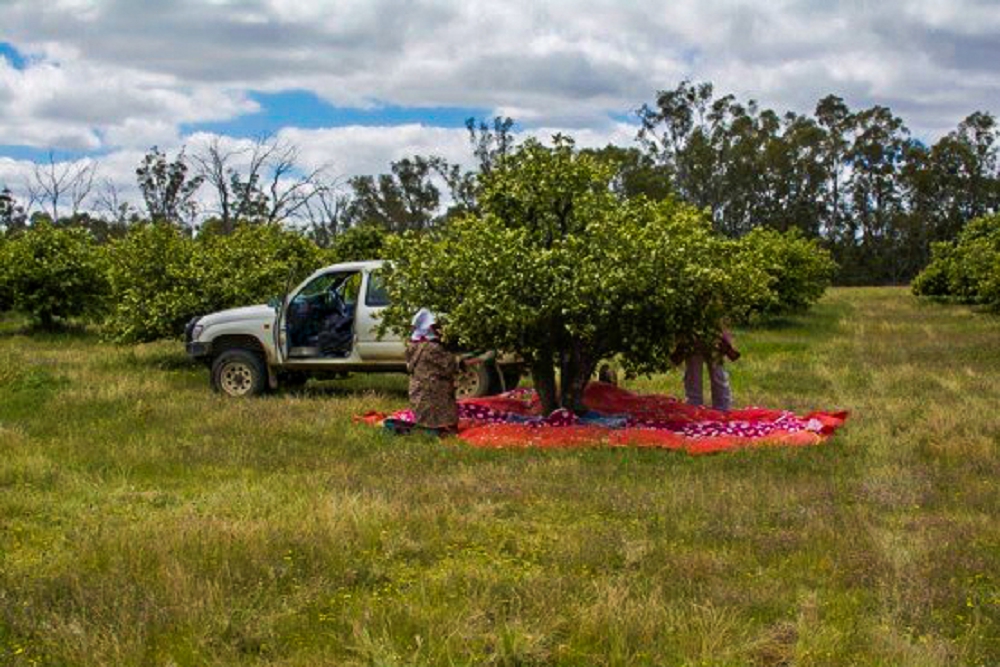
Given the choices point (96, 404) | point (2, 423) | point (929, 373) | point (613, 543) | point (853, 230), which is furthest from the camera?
point (853, 230)

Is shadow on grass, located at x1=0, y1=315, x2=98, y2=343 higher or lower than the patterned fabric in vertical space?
higher

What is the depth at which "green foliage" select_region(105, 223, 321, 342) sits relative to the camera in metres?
18.1

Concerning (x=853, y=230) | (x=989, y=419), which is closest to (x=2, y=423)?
(x=989, y=419)

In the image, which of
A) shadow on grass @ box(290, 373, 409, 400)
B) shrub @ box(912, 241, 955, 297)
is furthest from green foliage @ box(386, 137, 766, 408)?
shrub @ box(912, 241, 955, 297)

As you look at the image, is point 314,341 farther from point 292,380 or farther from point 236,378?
point 292,380

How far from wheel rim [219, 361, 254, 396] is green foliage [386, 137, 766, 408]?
11.8 ft

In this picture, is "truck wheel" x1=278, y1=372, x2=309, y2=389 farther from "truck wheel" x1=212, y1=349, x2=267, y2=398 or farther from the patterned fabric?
the patterned fabric

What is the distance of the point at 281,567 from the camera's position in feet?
20.6

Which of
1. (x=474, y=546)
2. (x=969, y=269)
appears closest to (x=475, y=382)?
(x=474, y=546)

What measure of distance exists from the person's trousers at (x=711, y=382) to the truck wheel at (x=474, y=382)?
259 centimetres

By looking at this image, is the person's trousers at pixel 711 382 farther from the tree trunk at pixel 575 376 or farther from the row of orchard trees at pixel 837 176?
the row of orchard trees at pixel 837 176

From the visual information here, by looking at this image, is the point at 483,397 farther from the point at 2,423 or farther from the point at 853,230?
the point at 853,230

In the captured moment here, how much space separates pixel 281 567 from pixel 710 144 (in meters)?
70.7

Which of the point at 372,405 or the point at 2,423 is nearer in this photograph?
the point at 2,423
